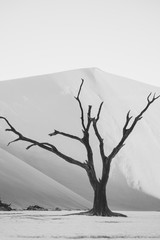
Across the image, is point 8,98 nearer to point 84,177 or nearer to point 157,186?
point 84,177

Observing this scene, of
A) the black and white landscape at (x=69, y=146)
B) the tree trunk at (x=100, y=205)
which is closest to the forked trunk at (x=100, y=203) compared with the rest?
the tree trunk at (x=100, y=205)

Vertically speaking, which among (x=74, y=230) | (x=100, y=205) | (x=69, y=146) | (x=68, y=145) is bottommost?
(x=74, y=230)

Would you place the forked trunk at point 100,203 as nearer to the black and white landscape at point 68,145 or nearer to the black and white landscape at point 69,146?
the black and white landscape at point 69,146

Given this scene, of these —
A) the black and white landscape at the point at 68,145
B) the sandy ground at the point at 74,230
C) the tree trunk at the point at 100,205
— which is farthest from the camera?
the black and white landscape at the point at 68,145

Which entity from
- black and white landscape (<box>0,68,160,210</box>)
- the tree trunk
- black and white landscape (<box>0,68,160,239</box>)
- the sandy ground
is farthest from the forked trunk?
black and white landscape (<box>0,68,160,210</box>)

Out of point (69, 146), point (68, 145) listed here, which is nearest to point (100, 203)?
point (69, 146)

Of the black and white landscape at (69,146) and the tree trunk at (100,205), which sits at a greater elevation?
the black and white landscape at (69,146)

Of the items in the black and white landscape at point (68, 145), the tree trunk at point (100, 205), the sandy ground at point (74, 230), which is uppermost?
the black and white landscape at point (68, 145)

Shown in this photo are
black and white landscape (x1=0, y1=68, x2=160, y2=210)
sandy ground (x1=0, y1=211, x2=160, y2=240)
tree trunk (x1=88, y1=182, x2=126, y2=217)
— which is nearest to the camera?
sandy ground (x1=0, y1=211, x2=160, y2=240)

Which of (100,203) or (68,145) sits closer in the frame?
(100,203)

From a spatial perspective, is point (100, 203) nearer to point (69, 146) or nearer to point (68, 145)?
point (69, 146)

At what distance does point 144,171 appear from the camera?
5588 centimetres

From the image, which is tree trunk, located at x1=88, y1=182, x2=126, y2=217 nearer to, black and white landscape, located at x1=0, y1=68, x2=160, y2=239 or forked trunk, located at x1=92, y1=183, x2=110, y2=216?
forked trunk, located at x1=92, y1=183, x2=110, y2=216

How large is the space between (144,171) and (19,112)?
15.3 meters
